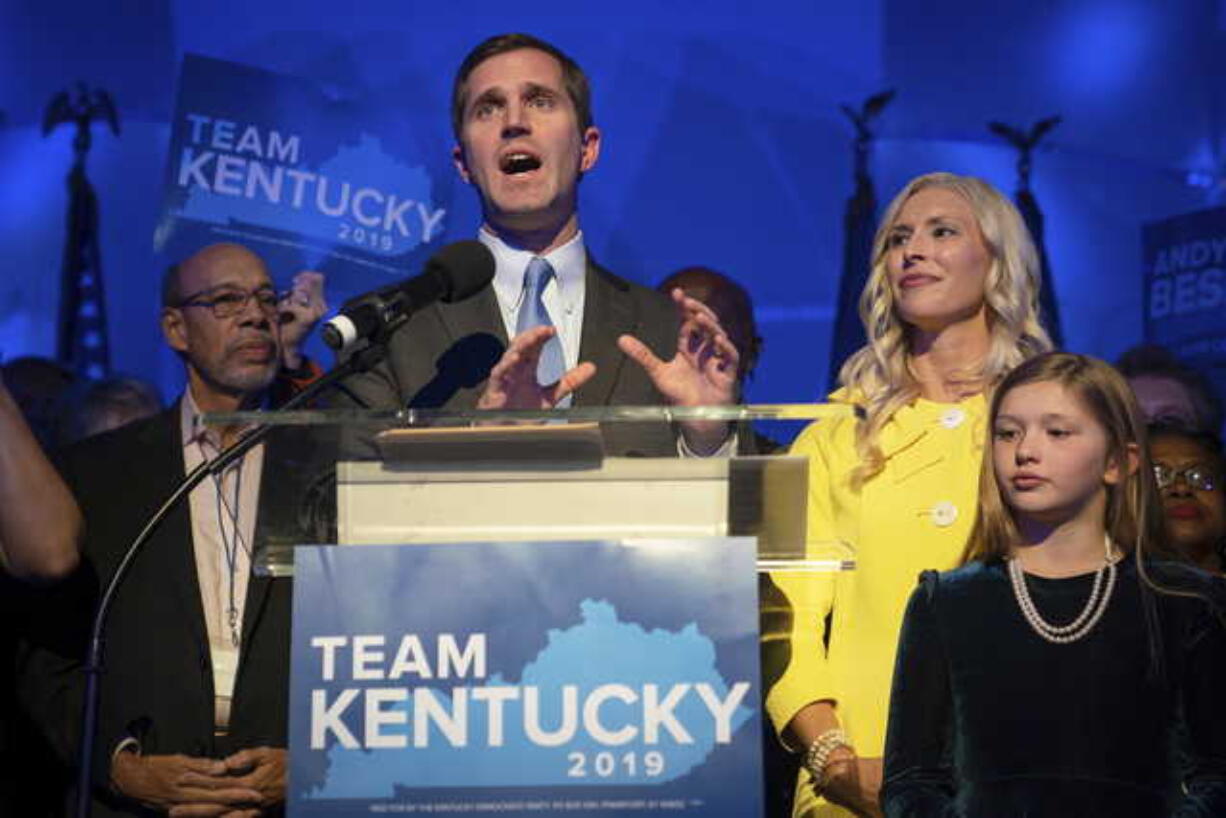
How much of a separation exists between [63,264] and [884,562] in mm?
4044

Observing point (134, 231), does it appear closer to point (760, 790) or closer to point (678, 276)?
point (678, 276)

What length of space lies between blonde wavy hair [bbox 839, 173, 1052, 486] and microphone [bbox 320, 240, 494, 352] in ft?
2.74

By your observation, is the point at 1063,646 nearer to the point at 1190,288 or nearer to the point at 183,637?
the point at 183,637

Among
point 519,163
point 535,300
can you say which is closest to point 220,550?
point 535,300

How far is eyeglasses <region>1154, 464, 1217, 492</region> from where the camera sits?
3.86m

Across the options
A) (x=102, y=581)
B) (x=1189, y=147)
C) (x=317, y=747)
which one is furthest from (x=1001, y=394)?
(x=1189, y=147)

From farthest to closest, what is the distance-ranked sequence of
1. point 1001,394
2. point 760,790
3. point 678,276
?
1. point 678,276
2. point 1001,394
3. point 760,790

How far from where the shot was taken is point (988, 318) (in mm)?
3264

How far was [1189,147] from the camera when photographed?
604cm

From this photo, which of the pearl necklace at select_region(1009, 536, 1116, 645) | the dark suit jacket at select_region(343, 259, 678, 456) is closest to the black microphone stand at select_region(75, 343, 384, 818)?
the dark suit jacket at select_region(343, 259, 678, 456)

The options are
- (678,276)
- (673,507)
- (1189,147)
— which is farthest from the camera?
(1189,147)

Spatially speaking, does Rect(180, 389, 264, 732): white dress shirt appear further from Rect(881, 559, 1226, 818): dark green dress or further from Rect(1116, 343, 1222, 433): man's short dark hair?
Rect(1116, 343, 1222, 433): man's short dark hair

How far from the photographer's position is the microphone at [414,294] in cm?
237

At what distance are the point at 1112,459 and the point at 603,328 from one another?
1.04 m
